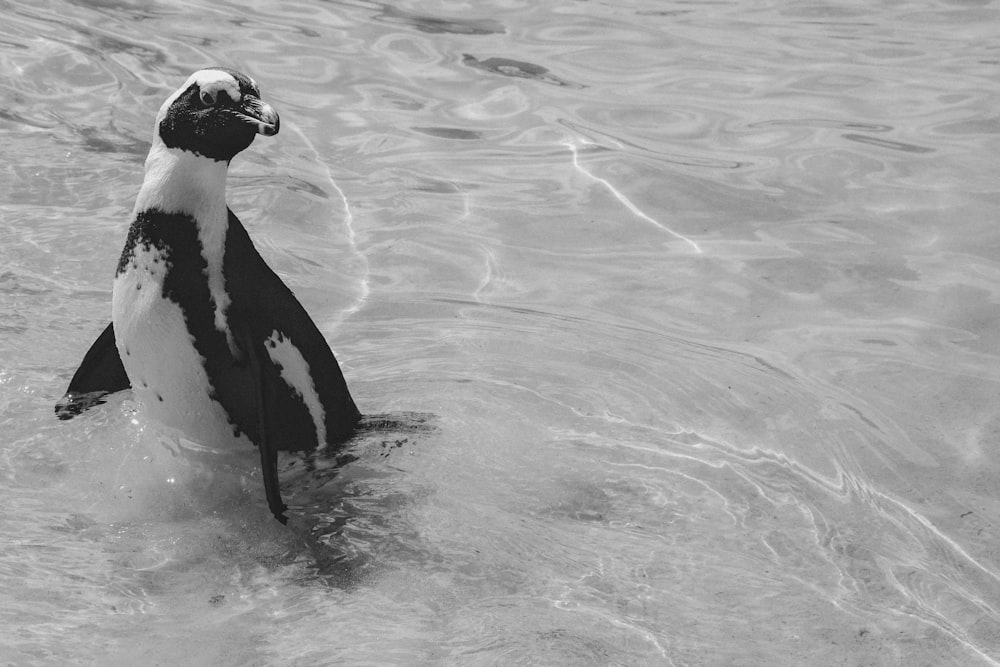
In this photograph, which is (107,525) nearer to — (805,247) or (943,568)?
(943,568)

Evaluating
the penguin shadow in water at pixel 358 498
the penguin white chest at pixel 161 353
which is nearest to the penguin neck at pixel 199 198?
the penguin white chest at pixel 161 353

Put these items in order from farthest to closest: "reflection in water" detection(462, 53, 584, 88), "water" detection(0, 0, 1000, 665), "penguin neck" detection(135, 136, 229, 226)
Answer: "reflection in water" detection(462, 53, 584, 88)
"penguin neck" detection(135, 136, 229, 226)
"water" detection(0, 0, 1000, 665)

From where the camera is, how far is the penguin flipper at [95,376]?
370 centimetres

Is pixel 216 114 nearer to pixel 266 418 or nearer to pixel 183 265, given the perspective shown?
pixel 183 265

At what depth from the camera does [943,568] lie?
3.26m

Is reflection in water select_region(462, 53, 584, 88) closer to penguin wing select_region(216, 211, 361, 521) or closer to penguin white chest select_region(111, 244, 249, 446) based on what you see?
penguin wing select_region(216, 211, 361, 521)

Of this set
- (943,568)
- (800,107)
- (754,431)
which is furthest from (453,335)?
(800,107)

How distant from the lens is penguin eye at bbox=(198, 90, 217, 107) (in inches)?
127

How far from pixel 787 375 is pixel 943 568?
3.44ft

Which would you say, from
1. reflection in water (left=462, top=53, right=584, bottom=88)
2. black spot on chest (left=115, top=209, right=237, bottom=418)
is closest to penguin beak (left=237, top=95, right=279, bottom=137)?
black spot on chest (left=115, top=209, right=237, bottom=418)

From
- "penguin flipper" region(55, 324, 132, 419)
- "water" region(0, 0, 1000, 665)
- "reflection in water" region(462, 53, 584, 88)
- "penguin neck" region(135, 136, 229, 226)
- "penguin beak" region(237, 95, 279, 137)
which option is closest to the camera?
"water" region(0, 0, 1000, 665)

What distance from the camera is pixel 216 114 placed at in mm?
3209

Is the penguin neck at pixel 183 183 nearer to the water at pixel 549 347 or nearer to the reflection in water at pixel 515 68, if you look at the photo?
the water at pixel 549 347

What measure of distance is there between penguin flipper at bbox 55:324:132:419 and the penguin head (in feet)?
2.34
